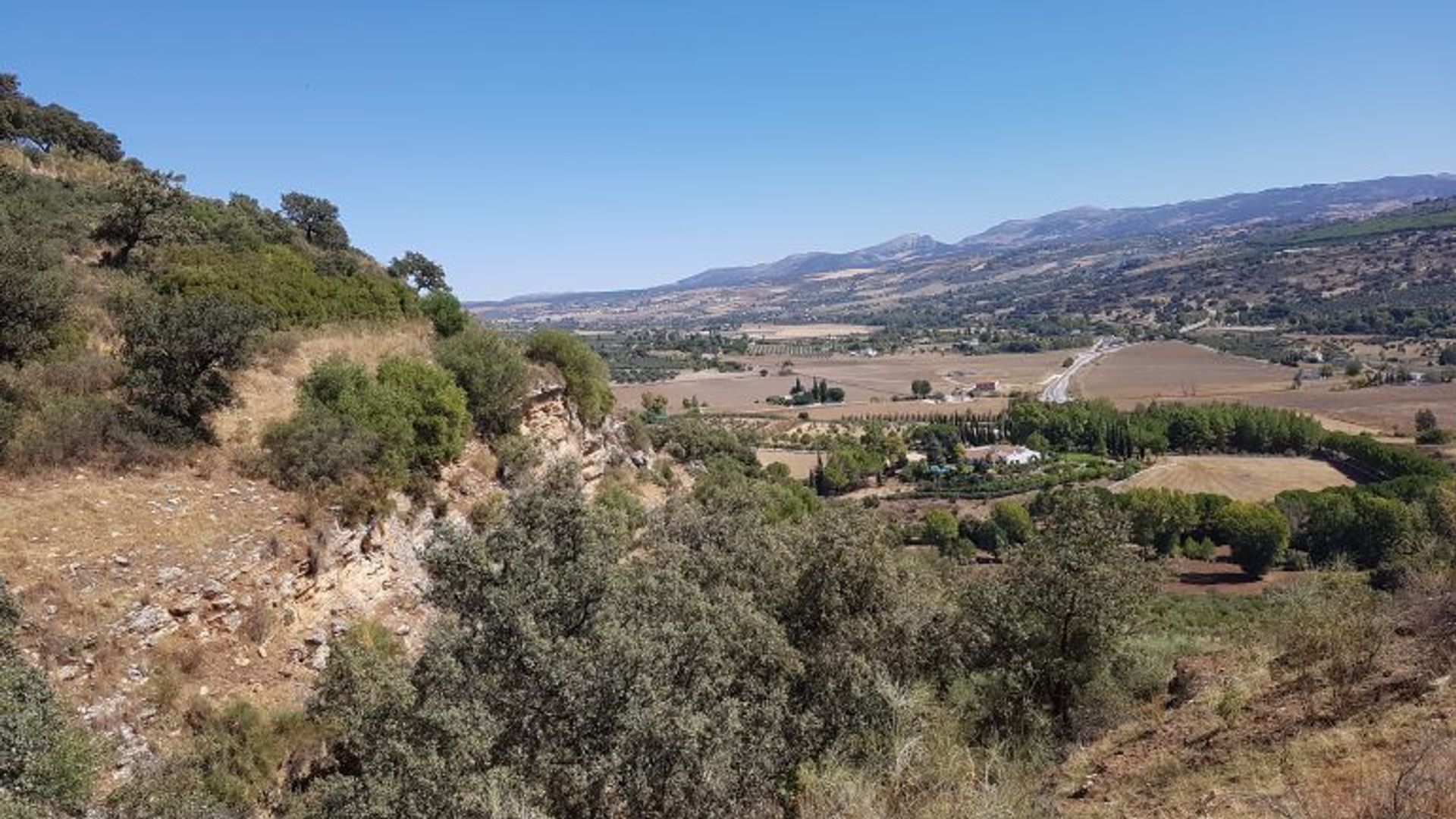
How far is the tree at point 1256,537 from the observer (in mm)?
56688

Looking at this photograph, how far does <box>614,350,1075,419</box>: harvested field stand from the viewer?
128663 mm

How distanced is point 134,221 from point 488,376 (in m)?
13.1

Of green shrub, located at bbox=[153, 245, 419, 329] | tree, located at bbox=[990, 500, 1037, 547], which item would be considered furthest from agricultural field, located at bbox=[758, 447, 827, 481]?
green shrub, located at bbox=[153, 245, 419, 329]

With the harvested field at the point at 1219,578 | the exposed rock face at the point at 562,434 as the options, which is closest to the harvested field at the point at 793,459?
the harvested field at the point at 1219,578

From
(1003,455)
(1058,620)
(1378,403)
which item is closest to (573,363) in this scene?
(1058,620)

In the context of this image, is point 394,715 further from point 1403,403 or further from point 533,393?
point 1403,403

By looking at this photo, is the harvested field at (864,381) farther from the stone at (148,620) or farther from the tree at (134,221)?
the stone at (148,620)

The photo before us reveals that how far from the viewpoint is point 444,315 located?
32938 millimetres

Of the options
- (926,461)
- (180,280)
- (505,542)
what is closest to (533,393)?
(180,280)

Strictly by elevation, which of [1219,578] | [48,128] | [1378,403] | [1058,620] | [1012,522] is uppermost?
[48,128]

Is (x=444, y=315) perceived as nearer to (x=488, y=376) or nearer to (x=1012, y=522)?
(x=488, y=376)

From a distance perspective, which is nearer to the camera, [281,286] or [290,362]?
[290,362]

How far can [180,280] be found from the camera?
81.4 feet

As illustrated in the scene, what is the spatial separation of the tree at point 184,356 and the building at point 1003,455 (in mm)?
83314
